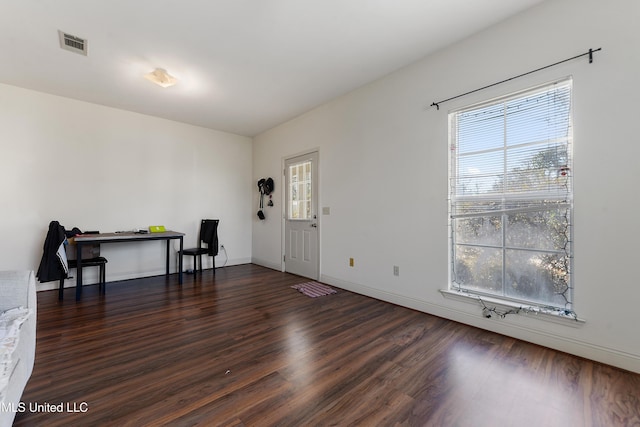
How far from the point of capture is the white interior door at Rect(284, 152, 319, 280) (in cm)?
443

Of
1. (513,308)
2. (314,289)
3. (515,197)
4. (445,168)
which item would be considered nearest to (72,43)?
(314,289)

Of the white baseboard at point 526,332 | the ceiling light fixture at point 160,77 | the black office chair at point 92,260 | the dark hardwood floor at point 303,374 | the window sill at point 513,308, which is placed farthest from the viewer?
the black office chair at point 92,260

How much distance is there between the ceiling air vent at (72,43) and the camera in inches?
101

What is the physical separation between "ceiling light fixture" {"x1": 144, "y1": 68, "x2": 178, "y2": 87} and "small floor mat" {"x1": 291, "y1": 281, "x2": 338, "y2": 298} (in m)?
3.08

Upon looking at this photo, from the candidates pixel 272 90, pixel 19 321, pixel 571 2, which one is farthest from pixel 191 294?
pixel 571 2

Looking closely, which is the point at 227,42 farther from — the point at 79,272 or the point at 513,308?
the point at 513,308

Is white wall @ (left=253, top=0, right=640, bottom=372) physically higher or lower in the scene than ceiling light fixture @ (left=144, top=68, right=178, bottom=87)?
lower

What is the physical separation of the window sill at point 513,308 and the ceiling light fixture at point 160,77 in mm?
3873

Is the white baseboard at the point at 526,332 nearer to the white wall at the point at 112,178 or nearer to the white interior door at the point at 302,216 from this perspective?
the white interior door at the point at 302,216

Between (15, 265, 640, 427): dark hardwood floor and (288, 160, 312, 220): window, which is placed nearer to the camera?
(15, 265, 640, 427): dark hardwood floor

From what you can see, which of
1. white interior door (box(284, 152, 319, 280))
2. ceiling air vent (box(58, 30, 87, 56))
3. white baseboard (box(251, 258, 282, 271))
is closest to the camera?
ceiling air vent (box(58, 30, 87, 56))

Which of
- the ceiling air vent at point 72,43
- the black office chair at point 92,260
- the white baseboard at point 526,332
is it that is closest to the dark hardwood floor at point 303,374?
the white baseboard at point 526,332

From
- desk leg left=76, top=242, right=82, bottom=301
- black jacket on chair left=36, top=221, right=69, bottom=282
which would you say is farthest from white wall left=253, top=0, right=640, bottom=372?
black jacket on chair left=36, top=221, right=69, bottom=282

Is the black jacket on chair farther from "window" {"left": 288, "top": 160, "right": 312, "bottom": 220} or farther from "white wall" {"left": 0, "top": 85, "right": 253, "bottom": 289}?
"window" {"left": 288, "top": 160, "right": 312, "bottom": 220}
